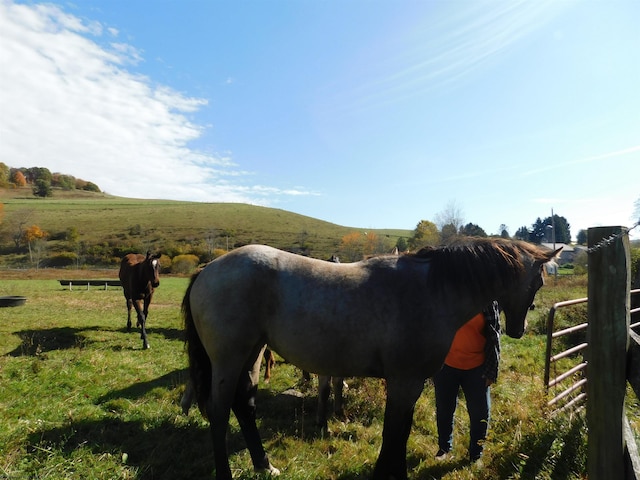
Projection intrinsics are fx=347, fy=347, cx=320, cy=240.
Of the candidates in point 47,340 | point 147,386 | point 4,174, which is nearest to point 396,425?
point 147,386

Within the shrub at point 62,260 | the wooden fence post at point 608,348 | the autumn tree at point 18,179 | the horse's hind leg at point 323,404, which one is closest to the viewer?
the wooden fence post at point 608,348

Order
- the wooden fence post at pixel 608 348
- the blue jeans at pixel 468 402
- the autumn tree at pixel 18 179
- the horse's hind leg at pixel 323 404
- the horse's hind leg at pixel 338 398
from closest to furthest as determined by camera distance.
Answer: the wooden fence post at pixel 608 348 → the blue jeans at pixel 468 402 → the horse's hind leg at pixel 323 404 → the horse's hind leg at pixel 338 398 → the autumn tree at pixel 18 179

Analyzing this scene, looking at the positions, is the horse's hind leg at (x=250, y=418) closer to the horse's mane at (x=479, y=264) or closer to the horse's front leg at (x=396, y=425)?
the horse's front leg at (x=396, y=425)

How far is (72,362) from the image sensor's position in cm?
646

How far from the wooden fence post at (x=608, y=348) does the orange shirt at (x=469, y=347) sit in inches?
67.9

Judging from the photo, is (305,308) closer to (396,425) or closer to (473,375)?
(396,425)

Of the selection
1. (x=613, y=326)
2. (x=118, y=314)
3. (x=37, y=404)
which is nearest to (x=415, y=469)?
(x=613, y=326)

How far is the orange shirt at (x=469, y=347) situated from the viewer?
386 cm

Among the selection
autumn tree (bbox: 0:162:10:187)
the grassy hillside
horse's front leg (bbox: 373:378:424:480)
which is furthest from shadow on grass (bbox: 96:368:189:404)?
autumn tree (bbox: 0:162:10:187)

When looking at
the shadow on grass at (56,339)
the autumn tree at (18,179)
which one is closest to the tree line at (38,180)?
the autumn tree at (18,179)

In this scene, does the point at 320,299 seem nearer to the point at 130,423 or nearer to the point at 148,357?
the point at 130,423

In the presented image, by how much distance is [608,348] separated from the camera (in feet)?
6.72

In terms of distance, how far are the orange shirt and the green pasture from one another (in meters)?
0.61

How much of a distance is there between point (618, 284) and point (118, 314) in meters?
15.7
